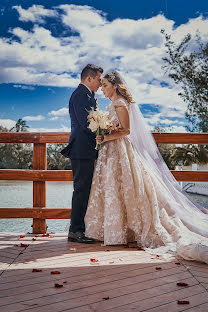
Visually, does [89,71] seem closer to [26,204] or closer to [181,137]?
[181,137]

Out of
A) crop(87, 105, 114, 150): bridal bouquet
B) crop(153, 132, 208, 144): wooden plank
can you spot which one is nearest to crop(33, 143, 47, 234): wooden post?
crop(87, 105, 114, 150): bridal bouquet

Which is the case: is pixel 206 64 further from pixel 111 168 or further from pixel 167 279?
pixel 167 279

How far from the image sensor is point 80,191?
372cm

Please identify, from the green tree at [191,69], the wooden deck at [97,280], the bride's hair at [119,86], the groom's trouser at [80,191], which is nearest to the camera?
the wooden deck at [97,280]

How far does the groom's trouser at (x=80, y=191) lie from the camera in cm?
372

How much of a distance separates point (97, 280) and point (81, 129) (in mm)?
1754

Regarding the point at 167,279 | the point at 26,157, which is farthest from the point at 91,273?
the point at 26,157

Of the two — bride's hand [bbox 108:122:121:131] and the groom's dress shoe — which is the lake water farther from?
bride's hand [bbox 108:122:121:131]

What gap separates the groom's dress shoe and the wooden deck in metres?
0.21

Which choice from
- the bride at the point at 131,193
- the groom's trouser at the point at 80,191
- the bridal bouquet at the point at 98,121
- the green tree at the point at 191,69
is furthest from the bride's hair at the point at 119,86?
the green tree at the point at 191,69

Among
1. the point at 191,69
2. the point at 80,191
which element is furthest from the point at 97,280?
the point at 191,69

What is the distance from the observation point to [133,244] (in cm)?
360

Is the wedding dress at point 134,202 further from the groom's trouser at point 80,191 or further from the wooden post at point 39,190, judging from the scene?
the wooden post at point 39,190

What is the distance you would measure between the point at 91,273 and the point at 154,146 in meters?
1.88
